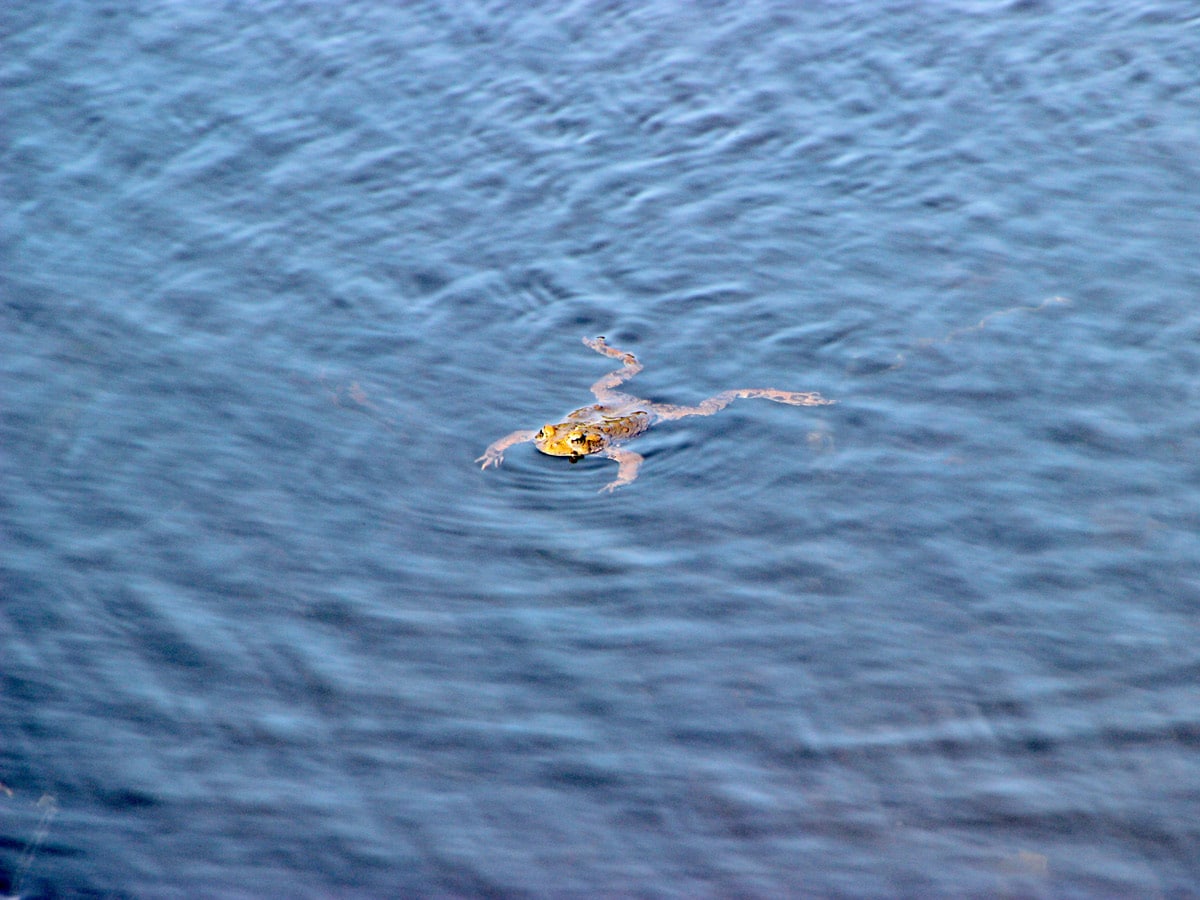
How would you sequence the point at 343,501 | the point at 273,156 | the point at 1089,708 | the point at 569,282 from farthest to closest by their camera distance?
the point at 273,156, the point at 569,282, the point at 343,501, the point at 1089,708

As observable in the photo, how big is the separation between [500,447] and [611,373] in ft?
4.39

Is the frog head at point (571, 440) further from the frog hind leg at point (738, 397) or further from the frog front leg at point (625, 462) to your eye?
the frog hind leg at point (738, 397)

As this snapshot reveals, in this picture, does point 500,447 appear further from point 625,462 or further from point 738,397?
point 738,397

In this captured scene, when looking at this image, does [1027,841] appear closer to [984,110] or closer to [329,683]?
[329,683]

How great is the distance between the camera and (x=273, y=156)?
13.0 metres

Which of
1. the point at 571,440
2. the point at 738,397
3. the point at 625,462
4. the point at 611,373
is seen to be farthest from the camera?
the point at 611,373

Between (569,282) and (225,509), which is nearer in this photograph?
(225,509)

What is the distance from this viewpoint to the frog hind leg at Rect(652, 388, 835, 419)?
31.5 feet

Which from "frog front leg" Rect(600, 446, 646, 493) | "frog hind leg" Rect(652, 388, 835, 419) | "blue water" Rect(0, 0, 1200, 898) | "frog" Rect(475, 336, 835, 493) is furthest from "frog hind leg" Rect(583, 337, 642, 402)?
"frog front leg" Rect(600, 446, 646, 493)

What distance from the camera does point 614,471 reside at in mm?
9109

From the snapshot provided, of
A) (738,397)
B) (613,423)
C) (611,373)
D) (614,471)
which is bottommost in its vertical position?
(614,471)

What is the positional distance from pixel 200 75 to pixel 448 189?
14.6ft

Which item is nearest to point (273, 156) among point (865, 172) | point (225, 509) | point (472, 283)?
point (472, 283)

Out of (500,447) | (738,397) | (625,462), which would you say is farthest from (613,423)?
(738,397)
